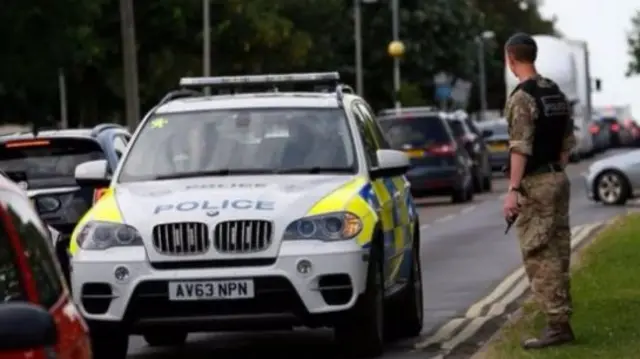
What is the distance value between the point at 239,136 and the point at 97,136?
420 centimetres

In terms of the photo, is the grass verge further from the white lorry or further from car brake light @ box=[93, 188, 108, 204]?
the white lorry

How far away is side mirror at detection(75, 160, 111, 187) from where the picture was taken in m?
13.9

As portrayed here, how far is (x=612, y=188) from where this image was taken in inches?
1484

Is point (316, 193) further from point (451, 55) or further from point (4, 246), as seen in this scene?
point (451, 55)

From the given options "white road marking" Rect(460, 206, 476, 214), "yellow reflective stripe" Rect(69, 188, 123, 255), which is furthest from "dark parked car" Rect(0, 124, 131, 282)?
"white road marking" Rect(460, 206, 476, 214)

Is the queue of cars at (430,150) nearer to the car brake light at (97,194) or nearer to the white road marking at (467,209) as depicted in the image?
the white road marking at (467,209)

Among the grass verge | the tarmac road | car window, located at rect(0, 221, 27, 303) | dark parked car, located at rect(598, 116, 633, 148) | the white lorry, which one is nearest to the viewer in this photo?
car window, located at rect(0, 221, 27, 303)

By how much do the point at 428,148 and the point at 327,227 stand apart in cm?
2660

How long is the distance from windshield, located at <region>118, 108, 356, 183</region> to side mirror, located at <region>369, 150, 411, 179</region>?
166 millimetres

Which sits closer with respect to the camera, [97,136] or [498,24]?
[97,136]

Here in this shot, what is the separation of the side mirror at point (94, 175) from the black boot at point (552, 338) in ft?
9.82

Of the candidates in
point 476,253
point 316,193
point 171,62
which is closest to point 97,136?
point 316,193

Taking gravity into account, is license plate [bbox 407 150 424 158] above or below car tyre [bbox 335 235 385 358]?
below

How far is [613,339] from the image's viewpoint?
13055 millimetres
